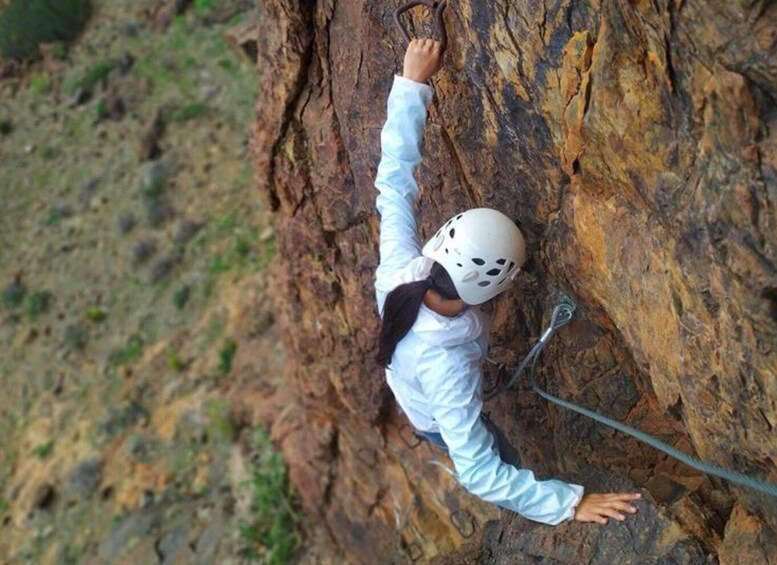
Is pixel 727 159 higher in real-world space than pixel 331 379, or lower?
higher

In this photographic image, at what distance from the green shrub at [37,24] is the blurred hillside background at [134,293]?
0.05 m

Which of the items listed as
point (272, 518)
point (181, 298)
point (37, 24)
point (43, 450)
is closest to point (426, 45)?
point (272, 518)

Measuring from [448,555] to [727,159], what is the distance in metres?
3.57

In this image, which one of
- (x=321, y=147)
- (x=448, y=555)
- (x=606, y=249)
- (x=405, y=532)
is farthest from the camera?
(x=405, y=532)

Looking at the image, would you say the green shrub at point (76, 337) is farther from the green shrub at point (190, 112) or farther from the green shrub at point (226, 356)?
the green shrub at point (190, 112)

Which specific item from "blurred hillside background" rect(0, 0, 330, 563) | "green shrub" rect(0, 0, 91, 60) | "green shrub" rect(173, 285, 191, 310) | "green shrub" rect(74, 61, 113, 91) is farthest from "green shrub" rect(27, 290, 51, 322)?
"green shrub" rect(0, 0, 91, 60)

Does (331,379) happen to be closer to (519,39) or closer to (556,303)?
(556,303)

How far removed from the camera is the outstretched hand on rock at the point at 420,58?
3.94m

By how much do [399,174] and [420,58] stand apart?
0.59 m

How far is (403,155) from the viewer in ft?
12.9

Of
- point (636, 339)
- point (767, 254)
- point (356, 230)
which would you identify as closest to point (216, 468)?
point (356, 230)

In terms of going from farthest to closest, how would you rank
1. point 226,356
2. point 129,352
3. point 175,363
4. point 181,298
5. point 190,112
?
point 190,112, point 129,352, point 181,298, point 175,363, point 226,356

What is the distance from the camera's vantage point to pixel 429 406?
4.11 metres

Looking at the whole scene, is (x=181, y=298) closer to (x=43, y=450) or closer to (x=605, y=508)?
(x=43, y=450)
